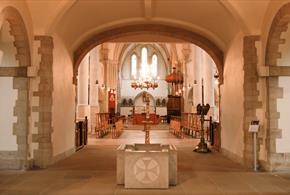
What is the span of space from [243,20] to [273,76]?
1271mm

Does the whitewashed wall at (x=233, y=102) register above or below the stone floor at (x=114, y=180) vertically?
above

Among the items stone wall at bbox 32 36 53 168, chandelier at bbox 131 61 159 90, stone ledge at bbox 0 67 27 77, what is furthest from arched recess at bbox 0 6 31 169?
chandelier at bbox 131 61 159 90

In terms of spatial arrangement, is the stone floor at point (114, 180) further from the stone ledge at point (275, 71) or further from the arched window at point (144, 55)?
the arched window at point (144, 55)

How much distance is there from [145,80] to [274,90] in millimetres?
16402

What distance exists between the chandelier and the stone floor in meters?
14.6

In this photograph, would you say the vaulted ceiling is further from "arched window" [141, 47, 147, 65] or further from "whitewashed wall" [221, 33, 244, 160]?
"arched window" [141, 47, 147, 65]

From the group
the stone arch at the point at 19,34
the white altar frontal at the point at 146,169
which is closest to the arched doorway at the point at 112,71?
the stone arch at the point at 19,34

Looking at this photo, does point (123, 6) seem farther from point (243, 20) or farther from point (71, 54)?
point (243, 20)

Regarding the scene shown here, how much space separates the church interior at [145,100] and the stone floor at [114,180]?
18 mm

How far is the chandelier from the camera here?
21931 mm

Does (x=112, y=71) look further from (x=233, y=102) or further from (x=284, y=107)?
(x=284, y=107)

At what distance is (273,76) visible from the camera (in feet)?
20.9

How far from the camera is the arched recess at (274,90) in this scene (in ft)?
20.3

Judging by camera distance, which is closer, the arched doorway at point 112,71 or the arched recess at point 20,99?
the arched recess at point 20,99
